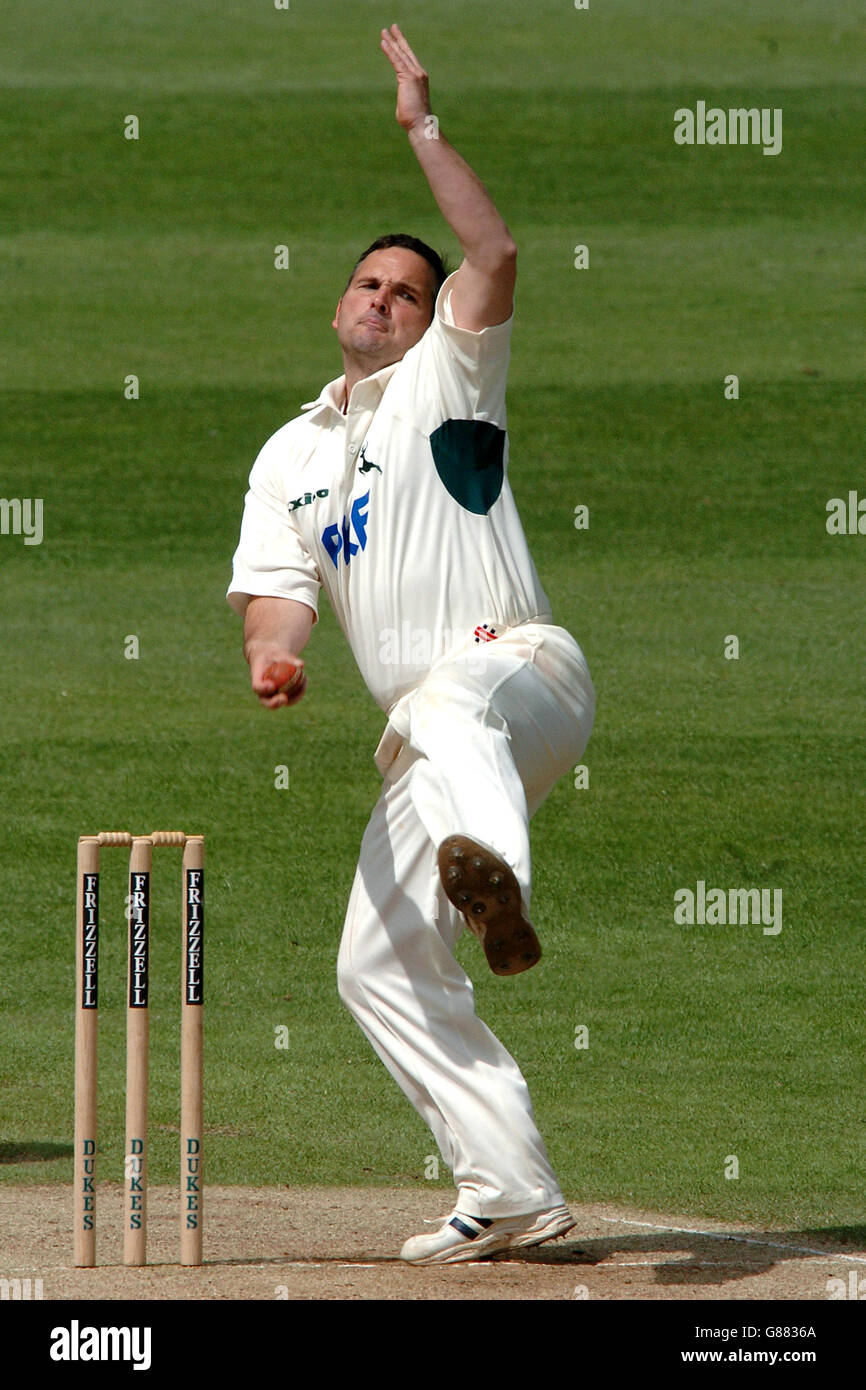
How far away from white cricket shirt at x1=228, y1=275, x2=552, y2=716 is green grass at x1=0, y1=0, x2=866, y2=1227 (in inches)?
90.4

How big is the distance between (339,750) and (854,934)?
3369mm

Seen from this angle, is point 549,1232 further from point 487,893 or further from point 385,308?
point 385,308

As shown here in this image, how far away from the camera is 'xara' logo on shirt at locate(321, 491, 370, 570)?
17.9 ft

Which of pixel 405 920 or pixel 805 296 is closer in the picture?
pixel 405 920

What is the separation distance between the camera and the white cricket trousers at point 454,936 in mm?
5211

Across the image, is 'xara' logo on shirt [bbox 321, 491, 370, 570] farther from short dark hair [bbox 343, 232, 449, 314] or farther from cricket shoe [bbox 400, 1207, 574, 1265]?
cricket shoe [bbox 400, 1207, 574, 1265]

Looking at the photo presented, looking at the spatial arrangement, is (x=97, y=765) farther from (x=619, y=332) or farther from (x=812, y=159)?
(x=812, y=159)

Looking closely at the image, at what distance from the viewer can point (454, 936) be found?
556cm

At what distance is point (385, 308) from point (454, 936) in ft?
5.79

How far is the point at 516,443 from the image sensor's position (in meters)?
17.0

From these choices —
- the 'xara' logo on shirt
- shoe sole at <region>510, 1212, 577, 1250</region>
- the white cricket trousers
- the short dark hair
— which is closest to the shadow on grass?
the white cricket trousers

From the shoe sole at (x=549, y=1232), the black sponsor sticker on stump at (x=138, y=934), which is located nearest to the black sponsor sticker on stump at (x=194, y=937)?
the black sponsor sticker on stump at (x=138, y=934)

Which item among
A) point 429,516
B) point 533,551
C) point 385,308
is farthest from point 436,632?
point 533,551

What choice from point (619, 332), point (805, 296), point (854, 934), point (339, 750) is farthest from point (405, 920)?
point (805, 296)
